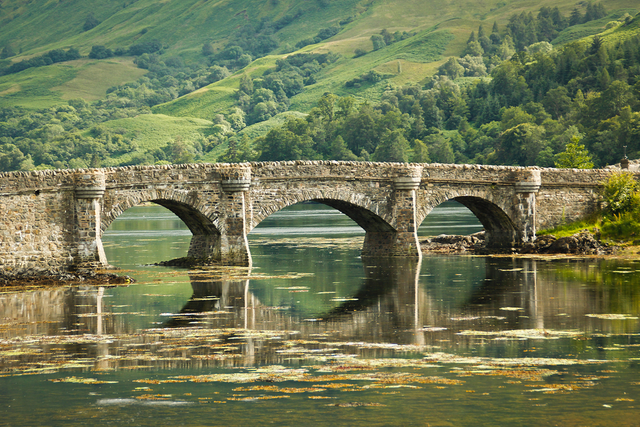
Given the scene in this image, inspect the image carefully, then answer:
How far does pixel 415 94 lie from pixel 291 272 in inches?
5494

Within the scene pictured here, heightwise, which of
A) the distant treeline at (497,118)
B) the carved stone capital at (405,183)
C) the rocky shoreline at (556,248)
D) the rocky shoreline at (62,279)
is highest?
the distant treeline at (497,118)

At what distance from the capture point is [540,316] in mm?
20797

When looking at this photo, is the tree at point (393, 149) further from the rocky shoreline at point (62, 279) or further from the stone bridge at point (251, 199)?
the rocky shoreline at point (62, 279)

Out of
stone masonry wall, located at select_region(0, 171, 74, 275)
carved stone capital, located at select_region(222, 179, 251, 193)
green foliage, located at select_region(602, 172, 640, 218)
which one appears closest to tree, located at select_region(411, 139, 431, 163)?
green foliage, located at select_region(602, 172, 640, 218)

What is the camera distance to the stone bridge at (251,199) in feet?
92.1

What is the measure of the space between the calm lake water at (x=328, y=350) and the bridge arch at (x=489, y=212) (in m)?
5.81

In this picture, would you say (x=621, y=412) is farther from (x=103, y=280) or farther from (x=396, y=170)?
(x=396, y=170)

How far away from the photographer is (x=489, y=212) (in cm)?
3888

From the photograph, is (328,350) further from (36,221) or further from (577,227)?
(577,227)

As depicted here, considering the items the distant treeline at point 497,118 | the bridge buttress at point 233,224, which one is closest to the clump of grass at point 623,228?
the bridge buttress at point 233,224

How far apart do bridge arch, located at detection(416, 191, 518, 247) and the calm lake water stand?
5.81 metres

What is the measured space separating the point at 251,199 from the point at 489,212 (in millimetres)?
12119

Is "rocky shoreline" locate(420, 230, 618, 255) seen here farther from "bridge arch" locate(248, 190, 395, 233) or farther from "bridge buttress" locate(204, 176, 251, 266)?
"bridge buttress" locate(204, 176, 251, 266)

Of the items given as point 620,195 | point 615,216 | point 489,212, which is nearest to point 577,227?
point 615,216
